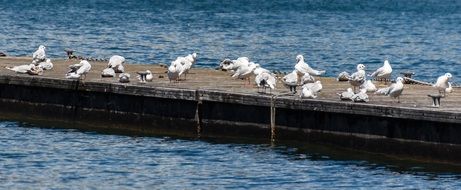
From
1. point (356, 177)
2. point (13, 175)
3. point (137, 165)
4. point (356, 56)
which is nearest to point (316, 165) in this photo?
point (356, 177)

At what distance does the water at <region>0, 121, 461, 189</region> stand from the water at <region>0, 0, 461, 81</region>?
21005 mm

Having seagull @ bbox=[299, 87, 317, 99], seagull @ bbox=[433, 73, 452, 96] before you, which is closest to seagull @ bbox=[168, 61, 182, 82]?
seagull @ bbox=[299, 87, 317, 99]

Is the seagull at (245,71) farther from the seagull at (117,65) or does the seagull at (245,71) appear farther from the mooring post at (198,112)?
the seagull at (117,65)

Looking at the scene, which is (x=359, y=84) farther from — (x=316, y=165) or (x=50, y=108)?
(x=50, y=108)

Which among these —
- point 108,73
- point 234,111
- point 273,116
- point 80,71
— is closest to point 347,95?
point 273,116

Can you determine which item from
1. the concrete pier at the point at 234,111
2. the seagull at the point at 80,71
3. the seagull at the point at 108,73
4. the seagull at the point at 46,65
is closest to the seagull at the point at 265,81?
the concrete pier at the point at 234,111

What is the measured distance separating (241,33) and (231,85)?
155ft

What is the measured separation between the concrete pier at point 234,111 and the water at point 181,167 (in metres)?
0.45

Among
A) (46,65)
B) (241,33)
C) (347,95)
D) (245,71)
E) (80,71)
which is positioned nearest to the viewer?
(347,95)

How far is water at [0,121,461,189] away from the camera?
26.8m

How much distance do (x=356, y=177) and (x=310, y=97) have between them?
305cm

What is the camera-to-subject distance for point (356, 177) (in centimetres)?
2752

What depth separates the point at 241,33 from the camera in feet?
264

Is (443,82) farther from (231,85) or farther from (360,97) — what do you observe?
(231,85)
